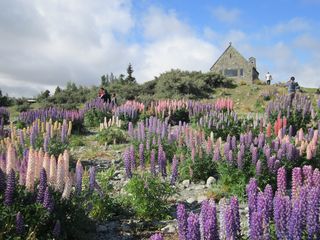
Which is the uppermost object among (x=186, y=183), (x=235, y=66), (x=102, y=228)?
(x=235, y=66)

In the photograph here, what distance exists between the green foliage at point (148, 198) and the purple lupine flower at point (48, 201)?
1761 mm

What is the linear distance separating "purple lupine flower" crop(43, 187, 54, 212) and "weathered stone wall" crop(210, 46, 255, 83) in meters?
44.2

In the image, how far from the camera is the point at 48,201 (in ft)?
18.5

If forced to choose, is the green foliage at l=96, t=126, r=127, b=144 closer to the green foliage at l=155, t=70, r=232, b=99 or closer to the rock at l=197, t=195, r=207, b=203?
the rock at l=197, t=195, r=207, b=203

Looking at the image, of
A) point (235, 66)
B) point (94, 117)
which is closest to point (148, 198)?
point (94, 117)

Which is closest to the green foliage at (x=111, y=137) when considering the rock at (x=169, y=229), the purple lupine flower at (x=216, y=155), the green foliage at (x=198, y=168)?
the green foliage at (x=198, y=168)

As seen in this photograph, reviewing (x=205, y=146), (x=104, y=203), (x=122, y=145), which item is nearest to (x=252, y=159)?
(x=205, y=146)

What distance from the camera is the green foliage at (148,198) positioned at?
719cm

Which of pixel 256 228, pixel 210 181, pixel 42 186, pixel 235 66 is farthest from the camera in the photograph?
pixel 235 66

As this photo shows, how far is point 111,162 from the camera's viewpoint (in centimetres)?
1127

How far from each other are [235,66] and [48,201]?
149 ft

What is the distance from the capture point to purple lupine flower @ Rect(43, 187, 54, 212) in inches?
221

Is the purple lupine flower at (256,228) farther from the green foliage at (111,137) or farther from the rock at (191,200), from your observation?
the green foliage at (111,137)

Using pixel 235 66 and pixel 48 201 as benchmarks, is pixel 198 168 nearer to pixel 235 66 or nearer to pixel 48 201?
pixel 48 201
